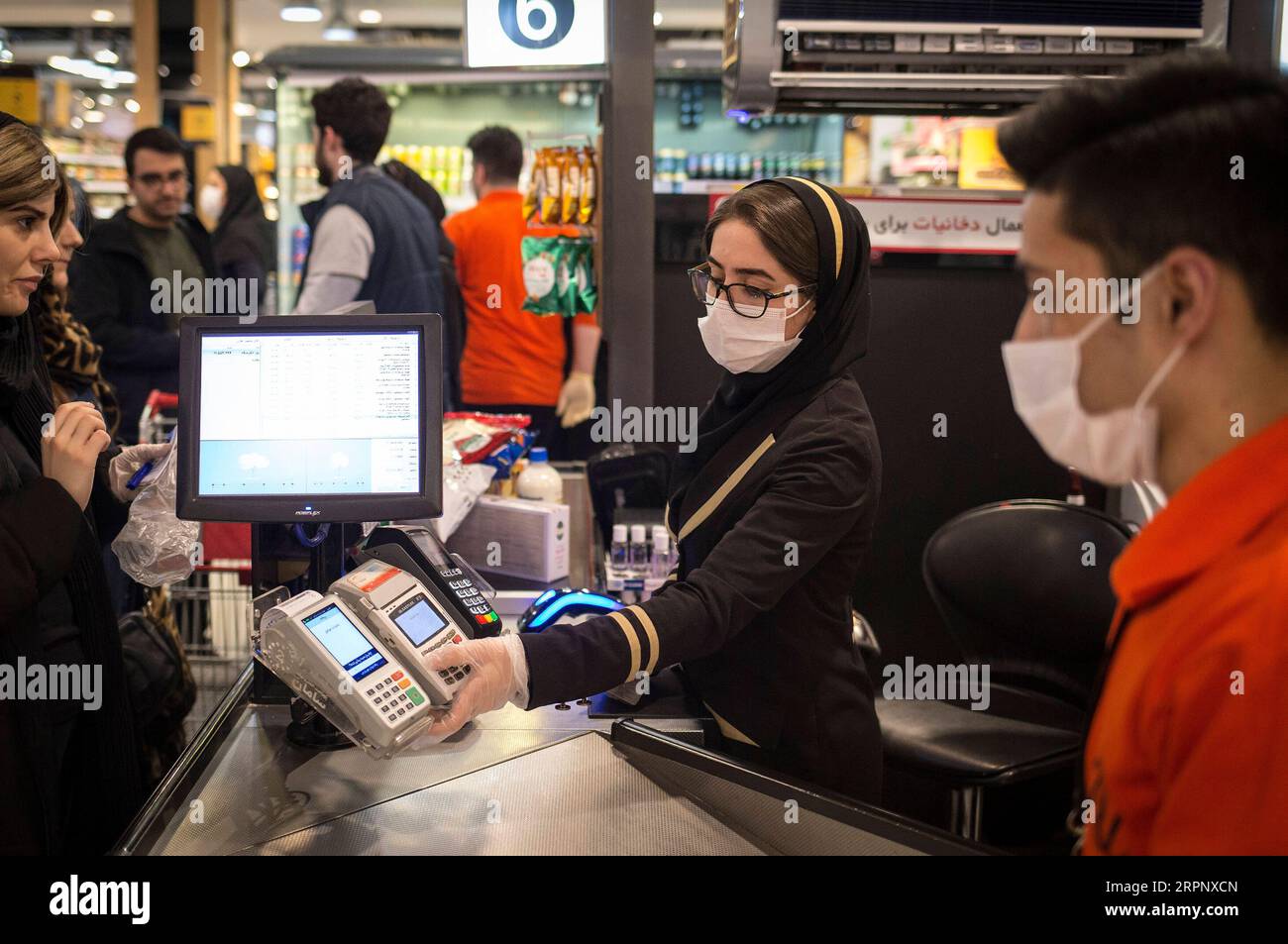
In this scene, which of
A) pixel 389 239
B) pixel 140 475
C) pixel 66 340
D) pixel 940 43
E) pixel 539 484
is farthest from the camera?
pixel 389 239

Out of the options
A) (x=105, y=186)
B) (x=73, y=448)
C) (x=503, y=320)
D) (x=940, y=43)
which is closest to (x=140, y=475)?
(x=73, y=448)

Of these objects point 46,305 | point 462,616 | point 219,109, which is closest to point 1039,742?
point 462,616

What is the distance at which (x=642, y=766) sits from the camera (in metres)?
1.83

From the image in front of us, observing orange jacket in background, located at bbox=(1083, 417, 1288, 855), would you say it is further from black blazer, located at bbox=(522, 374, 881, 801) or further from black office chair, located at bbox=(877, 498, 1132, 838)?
black office chair, located at bbox=(877, 498, 1132, 838)

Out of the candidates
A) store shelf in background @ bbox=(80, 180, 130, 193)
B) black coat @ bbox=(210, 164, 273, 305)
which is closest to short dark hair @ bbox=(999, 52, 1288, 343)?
black coat @ bbox=(210, 164, 273, 305)

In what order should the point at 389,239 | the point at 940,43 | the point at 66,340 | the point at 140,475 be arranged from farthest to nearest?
the point at 389,239 → the point at 940,43 → the point at 66,340 → the point at 140,475

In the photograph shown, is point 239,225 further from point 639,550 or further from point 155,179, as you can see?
point 639,550

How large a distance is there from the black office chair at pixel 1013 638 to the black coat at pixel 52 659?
1.65m

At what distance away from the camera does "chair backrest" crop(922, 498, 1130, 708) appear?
262 centimetres

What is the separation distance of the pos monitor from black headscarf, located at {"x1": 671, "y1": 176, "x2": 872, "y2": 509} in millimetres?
564

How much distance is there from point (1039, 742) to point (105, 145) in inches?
439

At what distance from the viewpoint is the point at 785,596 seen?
1.91m

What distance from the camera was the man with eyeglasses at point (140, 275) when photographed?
4.46m

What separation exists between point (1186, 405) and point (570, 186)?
278cm
